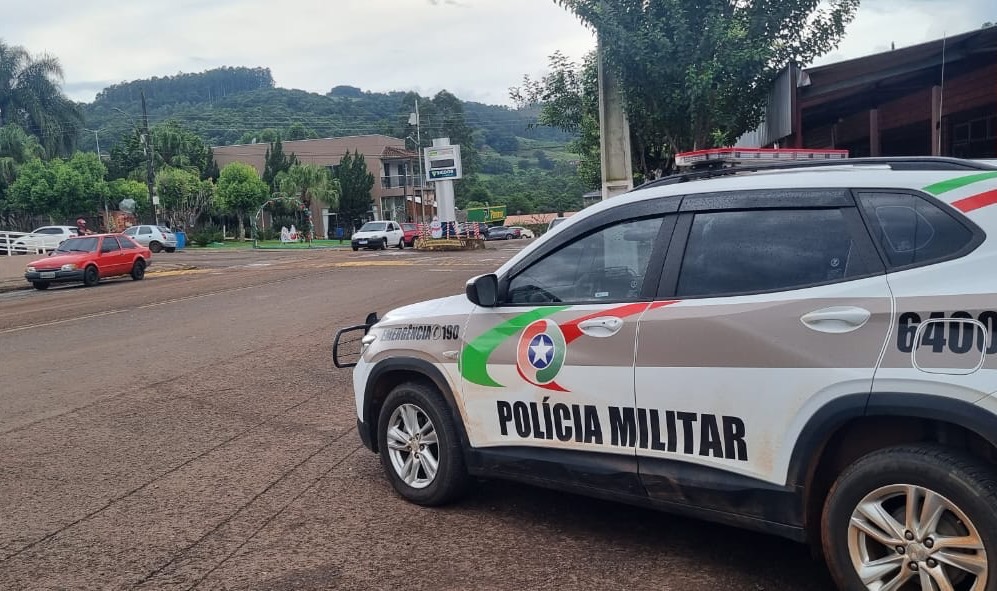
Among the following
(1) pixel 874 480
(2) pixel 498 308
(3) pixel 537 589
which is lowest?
(3) pixel 537 589

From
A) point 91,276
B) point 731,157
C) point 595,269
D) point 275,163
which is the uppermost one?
point 275,163

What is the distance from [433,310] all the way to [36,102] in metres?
66.7

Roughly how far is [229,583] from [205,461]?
7.26 ft

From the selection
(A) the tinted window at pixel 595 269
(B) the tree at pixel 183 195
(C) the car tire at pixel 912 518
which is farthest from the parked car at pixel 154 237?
(C) the car tire at pixel 912 518

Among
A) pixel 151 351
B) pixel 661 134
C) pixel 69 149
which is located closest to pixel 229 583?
pixel 151 351

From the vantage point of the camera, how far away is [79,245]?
24.8 meters

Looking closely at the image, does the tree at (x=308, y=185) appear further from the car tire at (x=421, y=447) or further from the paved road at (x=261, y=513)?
the car tire at (x=421, y=447)

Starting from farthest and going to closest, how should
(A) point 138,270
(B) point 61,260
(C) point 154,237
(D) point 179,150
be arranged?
(D) point 179,150, (C) point 154,237, (A) point 138,270, (B) point 61,260

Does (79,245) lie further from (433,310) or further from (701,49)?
(433,310)

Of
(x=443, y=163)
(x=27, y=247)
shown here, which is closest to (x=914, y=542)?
(x=27, y=247)

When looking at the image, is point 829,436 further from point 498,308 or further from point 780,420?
point 498,308

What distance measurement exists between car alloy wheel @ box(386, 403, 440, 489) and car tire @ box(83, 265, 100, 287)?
872 inches

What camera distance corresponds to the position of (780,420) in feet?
11.1

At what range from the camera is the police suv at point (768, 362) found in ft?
9.87
